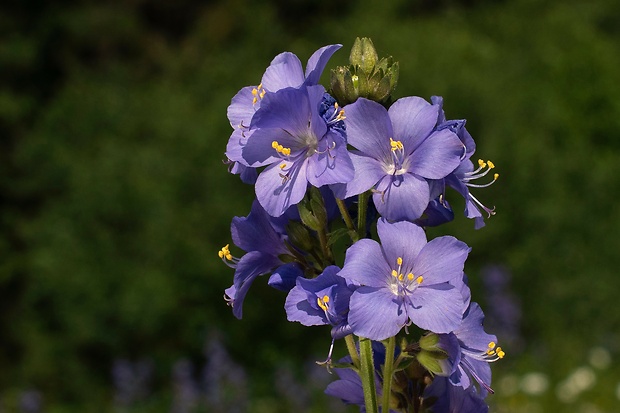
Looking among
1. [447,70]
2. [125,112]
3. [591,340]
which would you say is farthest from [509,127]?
[125,112]

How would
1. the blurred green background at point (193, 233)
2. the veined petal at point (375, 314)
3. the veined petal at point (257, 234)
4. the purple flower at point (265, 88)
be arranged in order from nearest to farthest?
the veined petal at point (375, 314)
the purple flower at point (265, 88)
the veined petal at point (257, 234)
the blurred green background at point (193, 233)

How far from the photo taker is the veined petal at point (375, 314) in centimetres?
117

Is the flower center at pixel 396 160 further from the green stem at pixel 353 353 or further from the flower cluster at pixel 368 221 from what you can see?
the green stem at pixel 353 353

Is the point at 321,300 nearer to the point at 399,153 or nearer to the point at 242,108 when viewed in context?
the point at 399,153

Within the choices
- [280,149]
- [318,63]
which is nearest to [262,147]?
[280,149]

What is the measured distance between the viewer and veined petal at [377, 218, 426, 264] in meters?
1.22

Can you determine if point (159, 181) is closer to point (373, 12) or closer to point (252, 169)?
point (373, 12)

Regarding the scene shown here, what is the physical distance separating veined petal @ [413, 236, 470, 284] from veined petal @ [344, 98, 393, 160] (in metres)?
0.14

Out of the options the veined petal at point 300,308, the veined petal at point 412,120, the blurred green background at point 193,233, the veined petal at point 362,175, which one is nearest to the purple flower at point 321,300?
the veined petal at point 300,308

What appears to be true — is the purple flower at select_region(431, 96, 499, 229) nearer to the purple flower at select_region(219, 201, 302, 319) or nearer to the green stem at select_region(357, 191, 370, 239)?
the green stem at select_region(357, 191, 370, 239)

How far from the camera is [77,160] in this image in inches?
338

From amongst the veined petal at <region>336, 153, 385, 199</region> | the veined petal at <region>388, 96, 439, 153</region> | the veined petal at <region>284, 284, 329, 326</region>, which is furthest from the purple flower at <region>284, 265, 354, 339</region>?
the veined petal at <region>388, 96, 439, 153</region>

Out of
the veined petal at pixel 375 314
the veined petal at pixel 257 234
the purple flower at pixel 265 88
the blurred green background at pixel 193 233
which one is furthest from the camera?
the blurred green background at pixel 193 233

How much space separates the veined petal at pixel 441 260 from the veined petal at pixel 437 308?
0.02 metres
